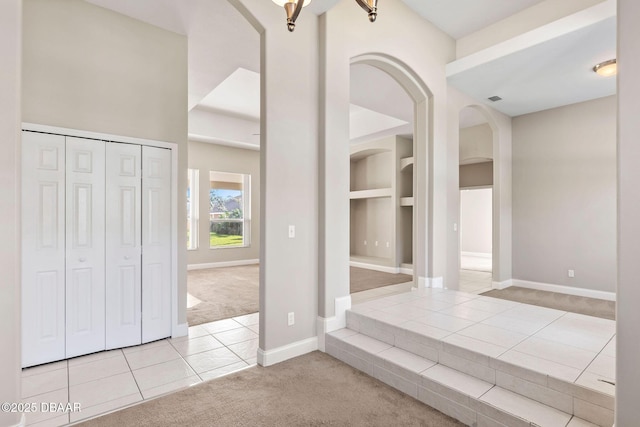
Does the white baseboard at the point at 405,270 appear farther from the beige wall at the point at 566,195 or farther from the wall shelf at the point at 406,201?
the beige wall at the point at 566,195

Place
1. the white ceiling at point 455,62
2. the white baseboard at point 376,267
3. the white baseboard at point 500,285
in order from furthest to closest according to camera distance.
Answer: the white baseboard at point 376,267 → the white baseboard at point 500,285 → the white ceiling at point 455,62

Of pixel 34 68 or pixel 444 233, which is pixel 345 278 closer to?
pixel 444 233

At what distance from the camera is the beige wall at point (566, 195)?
17.4 ft

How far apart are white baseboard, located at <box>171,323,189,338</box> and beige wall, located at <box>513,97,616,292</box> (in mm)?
6009

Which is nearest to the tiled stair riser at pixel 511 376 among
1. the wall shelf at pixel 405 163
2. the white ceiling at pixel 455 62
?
the white ceiling at pixel 455 62

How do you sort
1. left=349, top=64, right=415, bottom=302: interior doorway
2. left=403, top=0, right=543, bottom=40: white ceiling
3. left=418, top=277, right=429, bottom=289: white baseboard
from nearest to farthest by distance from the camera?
left=403, top=0, right=543, bottom=40: white ceiling, left=418, top=277, right=429, bottom=289: white baseboard, left=349, top=64, right=415, bottom=302: interior doorway

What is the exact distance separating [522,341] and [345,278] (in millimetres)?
1590

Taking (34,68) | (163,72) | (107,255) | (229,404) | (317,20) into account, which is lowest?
(229,404)

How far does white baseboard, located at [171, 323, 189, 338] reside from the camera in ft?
11.8

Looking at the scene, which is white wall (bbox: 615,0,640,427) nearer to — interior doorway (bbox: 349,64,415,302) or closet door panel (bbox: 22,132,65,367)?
interior doorway (bbox: 349,64,415,302)

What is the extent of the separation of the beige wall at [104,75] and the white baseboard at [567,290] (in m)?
6.05

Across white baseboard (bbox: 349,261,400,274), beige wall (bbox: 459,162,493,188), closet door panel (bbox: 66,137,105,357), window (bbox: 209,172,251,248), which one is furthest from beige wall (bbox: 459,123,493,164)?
closet door panel (bbox: 66,137,105,357)

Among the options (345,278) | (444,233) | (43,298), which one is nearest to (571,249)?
(444,233)

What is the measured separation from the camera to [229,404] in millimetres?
2271
